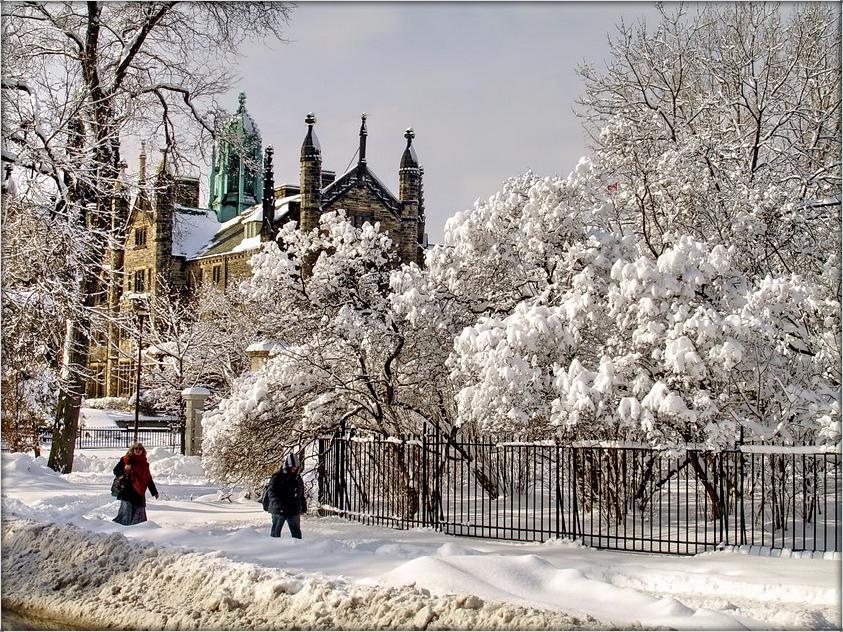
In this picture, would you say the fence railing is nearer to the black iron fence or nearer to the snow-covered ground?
the black iron fence

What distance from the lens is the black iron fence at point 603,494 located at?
14.1 meters

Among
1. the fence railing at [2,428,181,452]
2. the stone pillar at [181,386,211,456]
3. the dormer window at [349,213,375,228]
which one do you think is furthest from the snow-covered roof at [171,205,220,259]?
the stone pillar at [181,386,211,456]

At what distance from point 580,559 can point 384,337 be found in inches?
244

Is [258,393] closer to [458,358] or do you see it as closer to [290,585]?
[458,358]

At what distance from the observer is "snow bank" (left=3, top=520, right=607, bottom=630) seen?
369 inches

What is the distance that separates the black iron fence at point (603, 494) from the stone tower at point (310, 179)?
3282 cm

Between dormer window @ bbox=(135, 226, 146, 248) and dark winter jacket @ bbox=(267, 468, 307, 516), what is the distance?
55.0 m

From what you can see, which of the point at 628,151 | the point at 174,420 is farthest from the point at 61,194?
the point at 174,420

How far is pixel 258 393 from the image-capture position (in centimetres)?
1820

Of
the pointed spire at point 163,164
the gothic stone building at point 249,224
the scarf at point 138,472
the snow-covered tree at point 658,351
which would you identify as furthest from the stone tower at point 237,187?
the snow-covered tree at point 658,351

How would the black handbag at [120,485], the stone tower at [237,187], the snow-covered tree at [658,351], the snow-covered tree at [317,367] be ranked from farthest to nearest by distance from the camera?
the stone tower at [237,187], the snow-covered tree at [317,367], the black handbag at [120,485], the snow-covered tree at [658,351]

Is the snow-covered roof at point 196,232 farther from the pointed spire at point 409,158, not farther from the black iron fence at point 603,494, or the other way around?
the black iron fence at point 603,494

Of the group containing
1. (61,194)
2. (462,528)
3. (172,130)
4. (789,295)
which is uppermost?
(172,130)

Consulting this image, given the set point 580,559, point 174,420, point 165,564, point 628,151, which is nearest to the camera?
point 165,564
